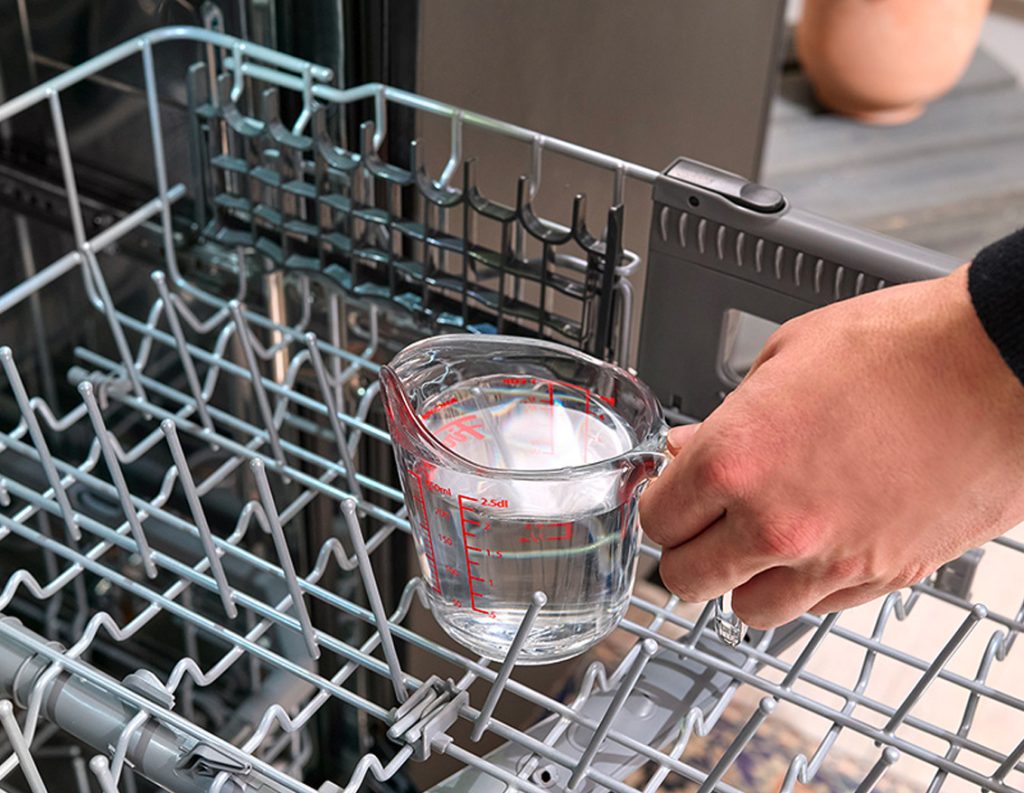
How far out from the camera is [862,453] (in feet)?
1.34

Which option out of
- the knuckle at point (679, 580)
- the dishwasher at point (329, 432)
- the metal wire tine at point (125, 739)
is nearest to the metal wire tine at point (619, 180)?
the dishwasher at point (329, 432)

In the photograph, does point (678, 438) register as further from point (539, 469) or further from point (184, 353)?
point (184, 353)

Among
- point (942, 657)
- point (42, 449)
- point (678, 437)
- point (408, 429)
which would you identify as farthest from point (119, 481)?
point (942, 657)

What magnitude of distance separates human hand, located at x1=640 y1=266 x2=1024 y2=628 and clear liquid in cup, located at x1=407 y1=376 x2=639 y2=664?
0.06 metres

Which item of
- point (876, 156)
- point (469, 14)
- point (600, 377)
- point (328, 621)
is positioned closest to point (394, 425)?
point (600, 377)

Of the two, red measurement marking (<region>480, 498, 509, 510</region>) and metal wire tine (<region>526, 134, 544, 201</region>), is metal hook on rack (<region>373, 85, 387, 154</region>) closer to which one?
metal wire tine (<region>526, 134, 544, 201</region>)

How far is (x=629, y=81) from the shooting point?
3.02 ft

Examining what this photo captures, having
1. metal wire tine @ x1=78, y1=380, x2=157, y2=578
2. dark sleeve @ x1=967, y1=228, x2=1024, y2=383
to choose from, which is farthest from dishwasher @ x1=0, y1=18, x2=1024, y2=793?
dark sleeve @ x1=967, y1=228, x2=1024, y2=383

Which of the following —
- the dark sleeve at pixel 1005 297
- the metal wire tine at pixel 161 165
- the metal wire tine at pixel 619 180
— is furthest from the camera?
the metal wire tine at pixel 161 165

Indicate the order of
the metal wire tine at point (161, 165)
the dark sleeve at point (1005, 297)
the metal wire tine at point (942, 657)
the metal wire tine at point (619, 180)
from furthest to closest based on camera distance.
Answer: the metal wire tine at point (161, 165) < the metal wire tine at point (619, 180) < the metal wire tine at point (942, 657) < the dark sleeve at point (1005, 297)

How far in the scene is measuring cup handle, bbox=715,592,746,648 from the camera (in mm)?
524

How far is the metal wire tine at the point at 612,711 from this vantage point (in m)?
0.47

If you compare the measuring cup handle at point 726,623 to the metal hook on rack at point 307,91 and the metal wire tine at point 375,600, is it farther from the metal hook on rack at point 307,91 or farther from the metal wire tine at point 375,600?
the metal hook on rack at point 307,91

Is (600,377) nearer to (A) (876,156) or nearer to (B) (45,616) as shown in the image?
(B) (45,616)
